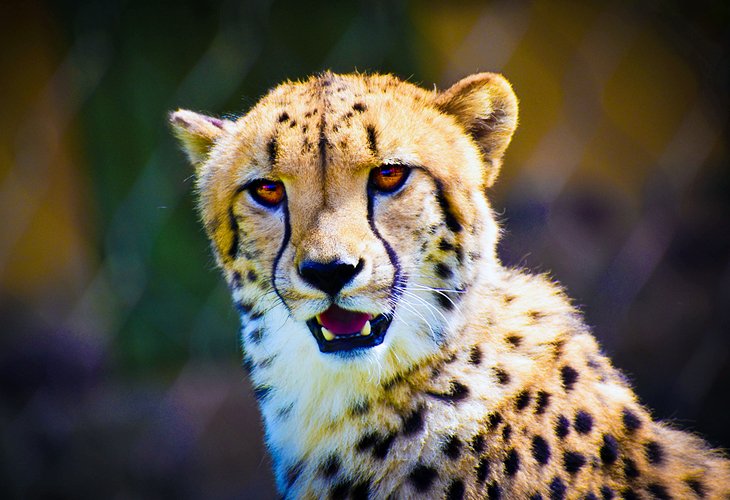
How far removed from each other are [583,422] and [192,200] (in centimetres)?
121

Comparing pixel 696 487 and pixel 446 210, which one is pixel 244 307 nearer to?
pixel 446 210

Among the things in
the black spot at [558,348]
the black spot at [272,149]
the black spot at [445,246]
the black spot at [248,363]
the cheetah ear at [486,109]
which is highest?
the cheetah ear at [486,109]

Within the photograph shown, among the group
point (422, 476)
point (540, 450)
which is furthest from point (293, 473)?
point (540, 450)

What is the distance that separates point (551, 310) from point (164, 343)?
1.35m

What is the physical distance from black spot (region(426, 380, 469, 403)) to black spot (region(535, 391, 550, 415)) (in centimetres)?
7

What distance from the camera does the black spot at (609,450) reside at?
0.93 meters

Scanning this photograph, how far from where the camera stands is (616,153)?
2.23 metres

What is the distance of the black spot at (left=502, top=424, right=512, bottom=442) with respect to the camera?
3.01ft

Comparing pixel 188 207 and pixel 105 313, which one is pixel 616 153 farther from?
pixel 105 313

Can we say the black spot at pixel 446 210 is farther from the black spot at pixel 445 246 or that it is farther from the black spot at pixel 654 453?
the black spot at pixel 654 453

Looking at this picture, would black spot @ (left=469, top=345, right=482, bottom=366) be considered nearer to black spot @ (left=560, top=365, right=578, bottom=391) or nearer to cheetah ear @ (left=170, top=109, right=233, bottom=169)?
black spot @ (left=560, top=365, right=578, bottom=391)

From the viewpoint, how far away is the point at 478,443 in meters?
0.92

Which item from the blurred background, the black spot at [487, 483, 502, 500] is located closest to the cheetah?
the black spot at [487, 483, 502, 500]

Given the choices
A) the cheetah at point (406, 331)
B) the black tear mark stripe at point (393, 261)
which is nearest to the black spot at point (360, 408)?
the cheetah at point (406, 331)
